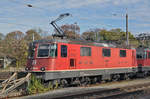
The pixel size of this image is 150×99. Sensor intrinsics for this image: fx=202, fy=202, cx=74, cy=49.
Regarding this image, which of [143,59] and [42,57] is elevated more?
[42,57]

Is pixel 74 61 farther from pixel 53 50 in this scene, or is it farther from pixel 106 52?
pixel 106 52

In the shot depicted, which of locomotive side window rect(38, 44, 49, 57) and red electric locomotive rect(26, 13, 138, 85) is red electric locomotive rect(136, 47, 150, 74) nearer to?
red electric locomotive rect(26, 13, 138, 85)

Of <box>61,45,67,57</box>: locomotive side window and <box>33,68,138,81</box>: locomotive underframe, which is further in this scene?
<box>61,45,67,57</box>: locomotive side window

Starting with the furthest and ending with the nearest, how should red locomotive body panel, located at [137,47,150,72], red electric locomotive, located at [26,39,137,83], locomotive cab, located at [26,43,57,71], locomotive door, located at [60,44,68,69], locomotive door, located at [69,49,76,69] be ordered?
red locomotive body panel, located at [137,47,150,72], locomotive door, located at [69,49,76,69], locomotive door, located at [60,44,68,69], red electric locomotive, located at [26,39,137,83], locomotive cab, located at [26,43,57,71]

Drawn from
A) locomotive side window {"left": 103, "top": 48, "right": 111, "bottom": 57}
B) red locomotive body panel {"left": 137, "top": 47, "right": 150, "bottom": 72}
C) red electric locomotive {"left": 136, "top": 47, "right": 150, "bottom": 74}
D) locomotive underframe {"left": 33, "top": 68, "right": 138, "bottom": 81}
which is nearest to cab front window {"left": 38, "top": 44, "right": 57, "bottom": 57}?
locomotive underframe {"left": 33, "top": 68, "right": 138, "bottom": 81}

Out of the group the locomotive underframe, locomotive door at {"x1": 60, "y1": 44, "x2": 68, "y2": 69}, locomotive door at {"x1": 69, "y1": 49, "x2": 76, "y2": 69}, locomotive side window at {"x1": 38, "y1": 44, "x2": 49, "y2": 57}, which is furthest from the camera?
locomotive door at {"x1": 69, "y1": 49, "x2": 76, "y2": 69}

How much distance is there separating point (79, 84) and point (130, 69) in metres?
7.35

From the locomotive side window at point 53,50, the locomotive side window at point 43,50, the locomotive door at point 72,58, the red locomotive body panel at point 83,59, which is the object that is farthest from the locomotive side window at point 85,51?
the locomotive side window at point 43,50

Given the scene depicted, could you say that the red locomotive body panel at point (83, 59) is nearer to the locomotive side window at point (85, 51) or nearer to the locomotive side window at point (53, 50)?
the locomotive side window at point (85, 51)

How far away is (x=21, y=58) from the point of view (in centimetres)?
3772

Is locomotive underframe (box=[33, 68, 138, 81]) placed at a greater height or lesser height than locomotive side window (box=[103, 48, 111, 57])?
lesser

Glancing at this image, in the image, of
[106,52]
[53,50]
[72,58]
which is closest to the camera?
[53,50]

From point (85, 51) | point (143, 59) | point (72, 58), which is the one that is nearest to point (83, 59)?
point (85, 51)

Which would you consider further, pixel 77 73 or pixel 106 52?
pixel 106 52
